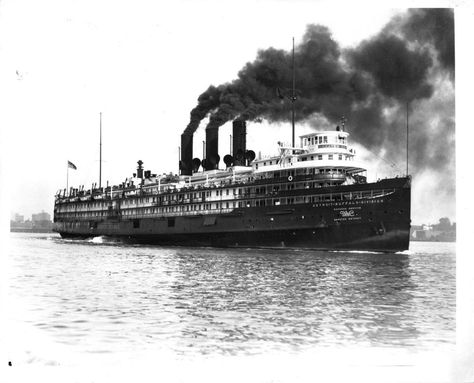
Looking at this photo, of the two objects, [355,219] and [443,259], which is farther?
[355,219]

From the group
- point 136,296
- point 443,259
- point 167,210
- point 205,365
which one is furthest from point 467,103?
point 167,210

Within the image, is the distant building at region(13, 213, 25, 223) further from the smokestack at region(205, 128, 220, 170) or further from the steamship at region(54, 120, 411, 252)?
the smokestack at region(205, 128, 220, 170)

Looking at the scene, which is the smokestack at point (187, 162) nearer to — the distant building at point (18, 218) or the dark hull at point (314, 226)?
the dark hull at point (314, 226)

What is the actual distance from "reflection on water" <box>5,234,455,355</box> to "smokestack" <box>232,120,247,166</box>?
1129cm

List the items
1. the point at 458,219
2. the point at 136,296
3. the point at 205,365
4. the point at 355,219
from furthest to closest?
the point at 355,219 → the point at 136,296 → the point at 458,219 → the point at 205,365

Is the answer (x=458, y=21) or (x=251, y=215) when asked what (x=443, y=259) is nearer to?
(x=251, y=215)

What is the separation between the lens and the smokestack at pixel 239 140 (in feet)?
88.8

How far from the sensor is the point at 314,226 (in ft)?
89.5

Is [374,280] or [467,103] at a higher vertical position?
[467,103]

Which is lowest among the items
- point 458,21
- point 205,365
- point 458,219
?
point 205,365

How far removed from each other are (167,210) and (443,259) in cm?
1883

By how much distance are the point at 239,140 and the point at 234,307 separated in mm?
19177

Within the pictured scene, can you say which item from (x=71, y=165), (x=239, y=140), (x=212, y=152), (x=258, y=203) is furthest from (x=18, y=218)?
(x=212, y=152)

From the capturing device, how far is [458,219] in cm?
839
